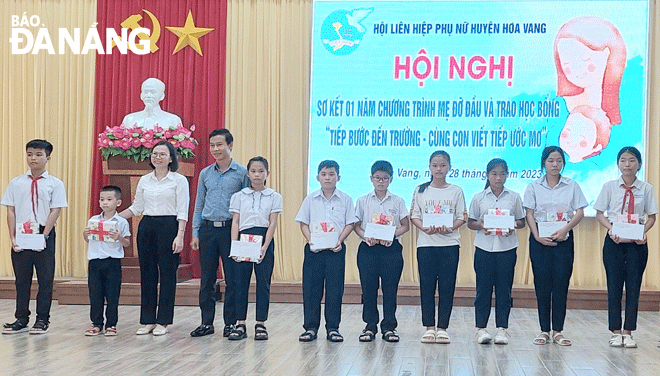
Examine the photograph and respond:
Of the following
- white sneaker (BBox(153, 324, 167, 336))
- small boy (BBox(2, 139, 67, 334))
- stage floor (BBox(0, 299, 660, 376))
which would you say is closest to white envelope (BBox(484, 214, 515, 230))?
stage floor (BBox(0, 299, 660, 376))

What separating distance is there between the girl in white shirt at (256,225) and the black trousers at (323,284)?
26 centimetres

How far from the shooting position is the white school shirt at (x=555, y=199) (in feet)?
15.9

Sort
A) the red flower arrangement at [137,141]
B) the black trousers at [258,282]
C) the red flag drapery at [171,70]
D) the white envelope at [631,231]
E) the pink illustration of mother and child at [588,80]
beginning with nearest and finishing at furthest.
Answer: the white envelope at [631,231], the black trousers at [258,282], the red flower arrangement at [137,141], the pink illustration of mother and child at [588,80], the red flag drapery at [171,70]

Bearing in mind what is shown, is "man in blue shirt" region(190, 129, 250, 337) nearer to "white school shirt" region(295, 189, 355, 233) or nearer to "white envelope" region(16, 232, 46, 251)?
"white school shirt" region(295, 189, 355, 233)

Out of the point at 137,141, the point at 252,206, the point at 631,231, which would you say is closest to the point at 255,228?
the point at 252,206

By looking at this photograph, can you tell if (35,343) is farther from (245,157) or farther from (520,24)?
(520,24)

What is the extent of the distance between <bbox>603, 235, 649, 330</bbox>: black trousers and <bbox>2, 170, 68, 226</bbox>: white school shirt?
360cm

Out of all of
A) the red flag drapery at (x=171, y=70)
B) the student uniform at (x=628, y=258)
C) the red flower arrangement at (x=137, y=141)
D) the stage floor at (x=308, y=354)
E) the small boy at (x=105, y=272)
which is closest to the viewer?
the stage floor at (x=308, y=354)

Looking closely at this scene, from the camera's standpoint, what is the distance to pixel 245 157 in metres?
7.46

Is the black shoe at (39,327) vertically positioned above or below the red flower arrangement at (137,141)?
below

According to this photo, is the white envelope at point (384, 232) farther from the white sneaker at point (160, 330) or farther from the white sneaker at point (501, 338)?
the white sneaker at point (160, 330)

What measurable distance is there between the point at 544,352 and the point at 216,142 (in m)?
2.41

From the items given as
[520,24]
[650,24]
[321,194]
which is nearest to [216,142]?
[321,194]

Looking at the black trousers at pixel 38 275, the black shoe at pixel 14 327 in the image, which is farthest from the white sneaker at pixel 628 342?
the black shoe at pixel 14 327
